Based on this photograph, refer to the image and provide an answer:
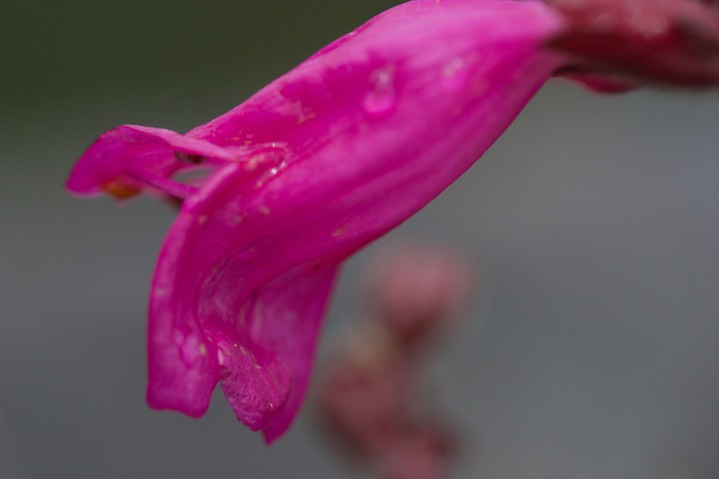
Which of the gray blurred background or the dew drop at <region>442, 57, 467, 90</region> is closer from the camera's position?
the dew drop at <region>442, 57, 467, 90</region>

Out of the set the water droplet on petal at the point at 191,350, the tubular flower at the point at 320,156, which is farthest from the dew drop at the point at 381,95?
the water droplet on petal at the point at 191,350

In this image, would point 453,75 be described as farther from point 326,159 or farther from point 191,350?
point 191,350

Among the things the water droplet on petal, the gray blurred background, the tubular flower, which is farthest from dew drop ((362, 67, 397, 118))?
the gray blurred background

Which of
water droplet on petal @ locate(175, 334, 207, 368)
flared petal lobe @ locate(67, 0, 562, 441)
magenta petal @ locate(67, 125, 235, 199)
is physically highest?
magenta petal @ locate(67, 125, 235, 199)

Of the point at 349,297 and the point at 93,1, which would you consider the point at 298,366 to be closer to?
the point at 349,297

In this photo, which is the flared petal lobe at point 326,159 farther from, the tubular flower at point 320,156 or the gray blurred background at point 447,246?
the gray blurred background at point 447,246

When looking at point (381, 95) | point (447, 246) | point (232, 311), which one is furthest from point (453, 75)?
point (447, 246)

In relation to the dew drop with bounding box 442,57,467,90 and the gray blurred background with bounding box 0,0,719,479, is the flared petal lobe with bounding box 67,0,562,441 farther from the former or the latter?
the gray blurred background with bounding box 0,0,719,479
